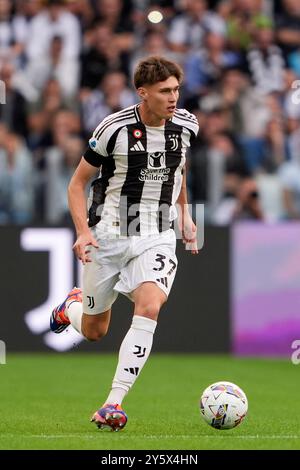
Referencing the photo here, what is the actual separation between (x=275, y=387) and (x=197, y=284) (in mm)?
3445

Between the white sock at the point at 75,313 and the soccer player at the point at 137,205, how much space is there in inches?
11.1

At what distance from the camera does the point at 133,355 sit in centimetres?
750

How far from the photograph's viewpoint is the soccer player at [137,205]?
763 cm

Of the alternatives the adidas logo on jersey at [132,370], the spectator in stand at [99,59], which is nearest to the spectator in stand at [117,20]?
the spectator in stand at [99,59]

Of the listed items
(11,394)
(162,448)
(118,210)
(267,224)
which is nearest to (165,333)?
(267,224)

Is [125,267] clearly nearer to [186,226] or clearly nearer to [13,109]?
[186,226]

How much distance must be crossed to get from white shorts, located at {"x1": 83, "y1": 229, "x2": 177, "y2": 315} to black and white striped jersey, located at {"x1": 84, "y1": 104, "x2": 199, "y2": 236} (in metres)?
0.10

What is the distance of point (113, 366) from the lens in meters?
12.9

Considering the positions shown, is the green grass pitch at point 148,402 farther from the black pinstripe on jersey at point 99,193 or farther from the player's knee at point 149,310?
the black pinstripe on jersey at point 99,193

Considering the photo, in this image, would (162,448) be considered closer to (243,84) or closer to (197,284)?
(197,284)

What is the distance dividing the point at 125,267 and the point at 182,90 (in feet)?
26.0

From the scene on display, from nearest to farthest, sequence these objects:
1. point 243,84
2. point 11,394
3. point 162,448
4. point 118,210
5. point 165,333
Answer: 1. point 162,448
2. point 118,210
3. point 11,394
4. point 165,333
5. point 243,84

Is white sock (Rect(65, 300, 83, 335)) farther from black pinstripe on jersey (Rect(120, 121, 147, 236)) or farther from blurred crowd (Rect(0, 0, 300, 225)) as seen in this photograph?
blurred crowd (Rect(0, 0, 300, 225))

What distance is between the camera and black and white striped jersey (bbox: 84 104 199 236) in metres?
7.90
